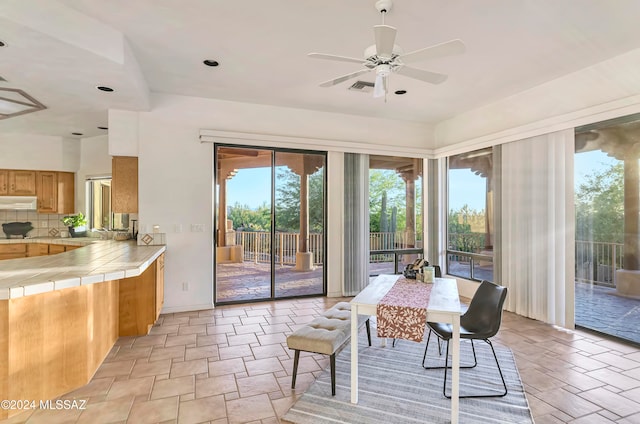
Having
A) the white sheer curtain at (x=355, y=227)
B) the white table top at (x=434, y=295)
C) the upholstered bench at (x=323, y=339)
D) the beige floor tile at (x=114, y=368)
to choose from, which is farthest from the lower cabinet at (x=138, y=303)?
the white sheer curtain at (x=355, y=227)

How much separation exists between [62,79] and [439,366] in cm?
453

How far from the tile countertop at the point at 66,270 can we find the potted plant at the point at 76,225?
2713 mm

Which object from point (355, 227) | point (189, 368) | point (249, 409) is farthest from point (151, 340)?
point (355, 227)

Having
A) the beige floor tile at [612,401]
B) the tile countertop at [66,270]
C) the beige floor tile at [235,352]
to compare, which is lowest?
the beige floor tile at [612,401]

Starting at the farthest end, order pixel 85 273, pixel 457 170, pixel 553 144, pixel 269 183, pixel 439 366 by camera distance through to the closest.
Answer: pixel 457 170, pixel 269 183, pixel 553 144, pixel 439 366, pixel 85 273

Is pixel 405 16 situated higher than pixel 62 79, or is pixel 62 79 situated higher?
pixel 405 16

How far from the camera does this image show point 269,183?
5.31 metres

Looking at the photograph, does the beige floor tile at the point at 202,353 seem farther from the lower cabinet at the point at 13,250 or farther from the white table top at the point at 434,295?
the lower cabinet at the point at 13,250

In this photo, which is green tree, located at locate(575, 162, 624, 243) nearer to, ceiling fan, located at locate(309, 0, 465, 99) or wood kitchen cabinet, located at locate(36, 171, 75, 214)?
Result: ceiling fan, located at locate(309, 0, 465, 99)

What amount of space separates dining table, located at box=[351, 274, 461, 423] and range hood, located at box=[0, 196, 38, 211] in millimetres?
6176

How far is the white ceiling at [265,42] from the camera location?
2.59 meters

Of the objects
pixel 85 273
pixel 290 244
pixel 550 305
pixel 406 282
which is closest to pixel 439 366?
pixel 406 282

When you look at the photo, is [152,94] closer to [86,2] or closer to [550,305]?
[86,2]

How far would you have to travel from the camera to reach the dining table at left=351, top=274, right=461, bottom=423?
216 cm
